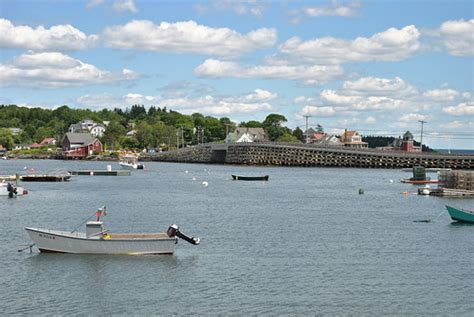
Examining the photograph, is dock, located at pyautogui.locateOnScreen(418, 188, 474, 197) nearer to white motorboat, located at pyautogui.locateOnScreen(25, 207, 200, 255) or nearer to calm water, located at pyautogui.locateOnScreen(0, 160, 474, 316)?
calm water, located at pyautogui.locateOnScreen(0, 160, 474, 316)

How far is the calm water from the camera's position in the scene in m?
36.3

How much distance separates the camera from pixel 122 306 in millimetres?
35688

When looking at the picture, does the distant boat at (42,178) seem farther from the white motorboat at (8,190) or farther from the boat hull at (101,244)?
the boat hull at (101,244)

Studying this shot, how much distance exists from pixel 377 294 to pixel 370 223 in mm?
28944

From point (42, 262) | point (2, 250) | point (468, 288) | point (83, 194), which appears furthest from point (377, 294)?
point (83, 194)

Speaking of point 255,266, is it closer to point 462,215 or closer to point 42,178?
point 462,215

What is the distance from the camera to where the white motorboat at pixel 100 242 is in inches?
1786

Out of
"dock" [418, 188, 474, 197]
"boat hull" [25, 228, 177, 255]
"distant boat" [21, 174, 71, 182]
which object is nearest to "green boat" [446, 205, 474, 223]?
"dock" [418, 188, 474, 197]

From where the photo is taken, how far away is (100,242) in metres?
45.3

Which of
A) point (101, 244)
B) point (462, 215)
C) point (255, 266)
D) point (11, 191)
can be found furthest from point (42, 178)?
point (255, 266)

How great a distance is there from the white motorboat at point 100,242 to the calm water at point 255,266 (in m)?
0.58

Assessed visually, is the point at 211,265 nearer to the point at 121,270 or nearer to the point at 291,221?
the point at 121,270

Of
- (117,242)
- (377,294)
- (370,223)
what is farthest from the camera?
(370,223)

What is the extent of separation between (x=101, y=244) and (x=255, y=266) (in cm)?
906
